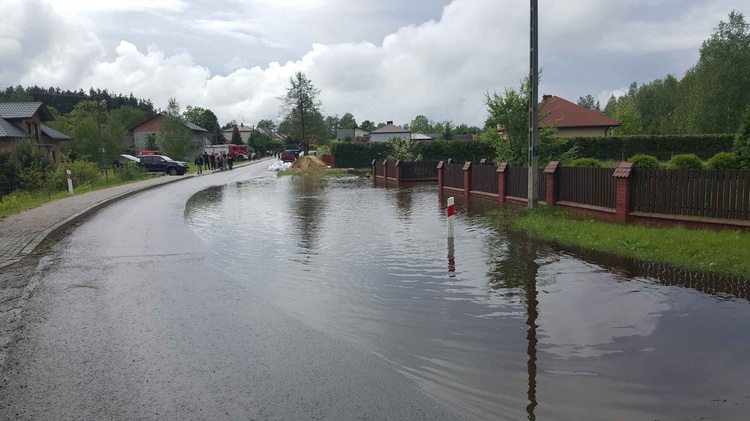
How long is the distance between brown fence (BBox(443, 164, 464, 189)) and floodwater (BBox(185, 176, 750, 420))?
1269 cm

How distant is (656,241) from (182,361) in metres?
8.63

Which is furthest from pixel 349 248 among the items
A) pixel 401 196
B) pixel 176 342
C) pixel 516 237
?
pixel 401 196

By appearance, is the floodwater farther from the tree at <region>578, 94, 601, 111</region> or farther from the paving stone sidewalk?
the tree at <region>578, 94, 601, 111</region>

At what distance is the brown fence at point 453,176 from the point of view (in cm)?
2529

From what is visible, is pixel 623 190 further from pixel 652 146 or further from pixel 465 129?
pixel 465 129

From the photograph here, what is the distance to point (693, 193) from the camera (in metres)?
11.7

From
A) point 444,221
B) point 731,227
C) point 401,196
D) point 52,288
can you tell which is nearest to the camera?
point 52,288

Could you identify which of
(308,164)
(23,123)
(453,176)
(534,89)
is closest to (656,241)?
(534,89)

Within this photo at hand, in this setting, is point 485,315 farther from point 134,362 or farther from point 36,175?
point 36,175

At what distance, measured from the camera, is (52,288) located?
815 centimetres

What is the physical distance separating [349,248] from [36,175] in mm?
24744

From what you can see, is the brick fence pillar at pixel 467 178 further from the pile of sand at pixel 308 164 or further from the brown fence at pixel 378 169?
the pile of sand at pixel 308 164

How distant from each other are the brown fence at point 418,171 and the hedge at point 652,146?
59.4 ft

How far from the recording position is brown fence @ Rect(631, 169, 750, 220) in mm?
10898
